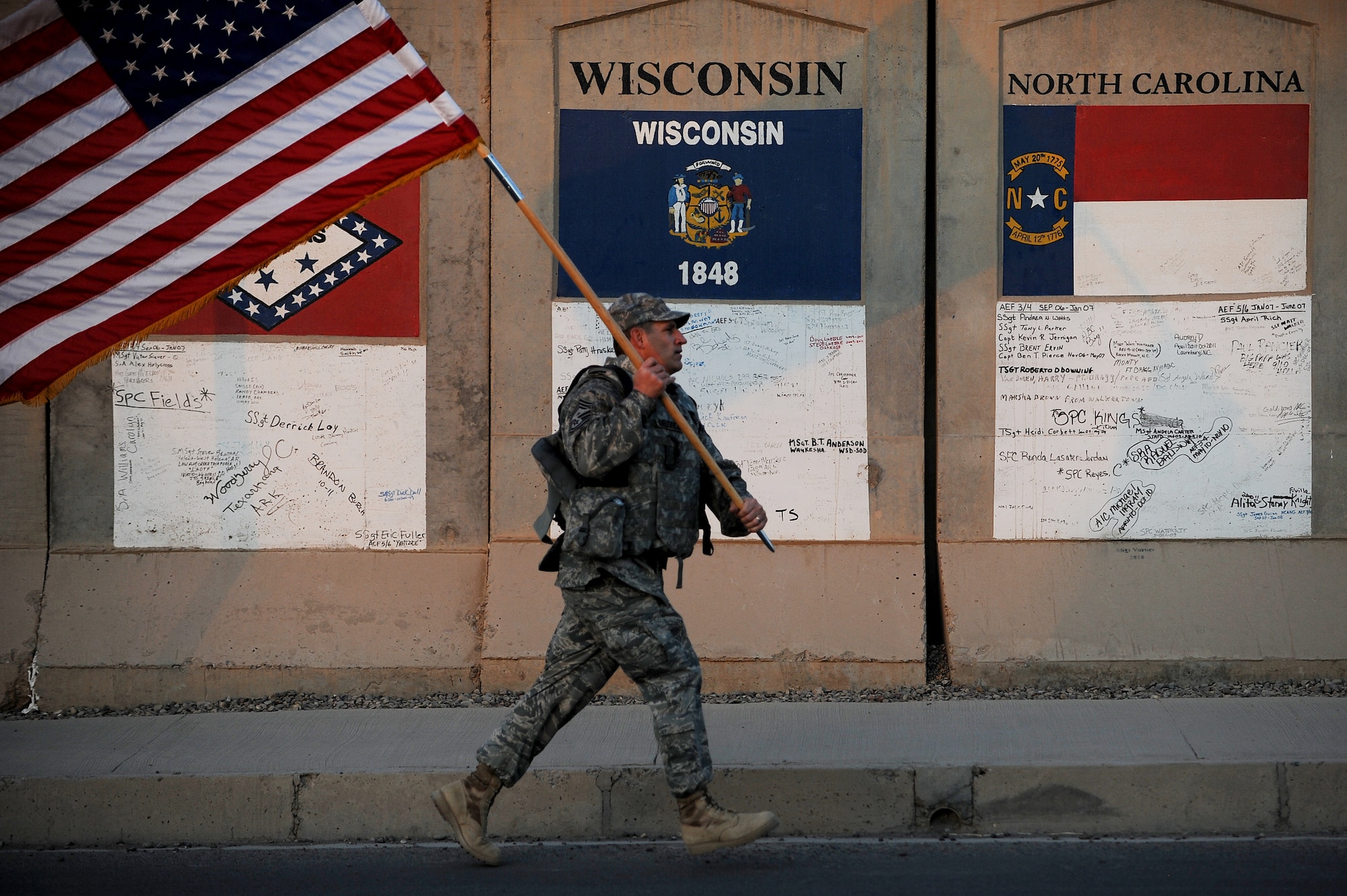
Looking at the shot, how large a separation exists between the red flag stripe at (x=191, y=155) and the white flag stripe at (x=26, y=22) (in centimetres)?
58

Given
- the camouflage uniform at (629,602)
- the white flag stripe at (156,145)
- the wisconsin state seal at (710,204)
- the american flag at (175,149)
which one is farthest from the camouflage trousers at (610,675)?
the wisconsin state seal at (710,204)

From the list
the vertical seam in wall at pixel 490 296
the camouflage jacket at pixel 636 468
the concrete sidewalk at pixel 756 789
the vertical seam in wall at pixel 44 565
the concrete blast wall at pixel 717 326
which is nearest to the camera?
the camouflage jacket at pixel 636 468

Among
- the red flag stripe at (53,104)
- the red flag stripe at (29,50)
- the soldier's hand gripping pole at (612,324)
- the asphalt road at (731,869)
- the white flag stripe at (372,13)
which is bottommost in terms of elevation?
the asphalt road at (731,869)

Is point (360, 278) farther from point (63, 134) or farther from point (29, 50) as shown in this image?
point (29, 50)

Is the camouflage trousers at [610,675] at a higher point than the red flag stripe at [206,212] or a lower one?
lower

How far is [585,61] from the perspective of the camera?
7176 mm

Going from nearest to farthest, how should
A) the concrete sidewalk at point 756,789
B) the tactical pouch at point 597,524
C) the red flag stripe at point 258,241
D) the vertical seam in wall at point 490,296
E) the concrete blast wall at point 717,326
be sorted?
1. the tactical pouch at point 597,524
2. the red flag stripe at point 258,241
3. the concrete sidewalk at point 756,789
4. the concrete blast wall at point 717,326
5. the vertical seam in wall at point 490,296

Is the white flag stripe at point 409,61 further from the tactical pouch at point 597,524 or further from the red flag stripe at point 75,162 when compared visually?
the tactical pouch at point 597,524

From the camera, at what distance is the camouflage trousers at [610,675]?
450 centimetres

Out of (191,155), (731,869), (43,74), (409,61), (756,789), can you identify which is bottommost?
(731,869)

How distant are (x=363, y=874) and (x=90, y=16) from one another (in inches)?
125

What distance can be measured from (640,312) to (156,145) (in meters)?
1.85

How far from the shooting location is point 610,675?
473 centimetres

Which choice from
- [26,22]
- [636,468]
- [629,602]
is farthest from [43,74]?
[629,602]
